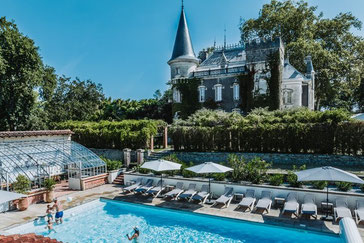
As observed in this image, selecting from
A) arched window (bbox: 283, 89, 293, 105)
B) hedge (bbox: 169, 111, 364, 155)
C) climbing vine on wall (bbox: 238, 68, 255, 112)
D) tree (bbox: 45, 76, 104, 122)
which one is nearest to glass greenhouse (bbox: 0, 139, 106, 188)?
hedge (bbox: 169, 111, 364, 155)

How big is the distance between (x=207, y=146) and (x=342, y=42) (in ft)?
91.9

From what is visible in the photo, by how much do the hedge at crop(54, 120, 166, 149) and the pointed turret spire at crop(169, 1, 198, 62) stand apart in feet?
39.7

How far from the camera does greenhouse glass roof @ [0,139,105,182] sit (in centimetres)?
1452

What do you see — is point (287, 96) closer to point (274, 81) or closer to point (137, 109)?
point (274, 81)

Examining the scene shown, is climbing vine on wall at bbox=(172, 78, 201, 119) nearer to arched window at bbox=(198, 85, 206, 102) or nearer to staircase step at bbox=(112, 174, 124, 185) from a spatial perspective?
arched window at bbox=(198, 85, 206, 102)

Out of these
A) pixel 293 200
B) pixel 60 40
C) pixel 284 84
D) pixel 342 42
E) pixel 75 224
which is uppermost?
pixel 342 42

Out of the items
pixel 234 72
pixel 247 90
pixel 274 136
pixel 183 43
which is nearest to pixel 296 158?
pixel 274 136

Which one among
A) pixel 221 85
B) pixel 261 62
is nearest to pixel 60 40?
pixel 221 85

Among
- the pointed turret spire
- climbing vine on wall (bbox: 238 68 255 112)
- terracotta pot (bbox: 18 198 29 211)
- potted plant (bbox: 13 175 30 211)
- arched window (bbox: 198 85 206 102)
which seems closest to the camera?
terracotta pot (bbox: 18 198 29 211)

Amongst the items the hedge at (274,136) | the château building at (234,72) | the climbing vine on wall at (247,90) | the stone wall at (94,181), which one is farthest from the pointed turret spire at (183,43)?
the stone wall at (94,181)

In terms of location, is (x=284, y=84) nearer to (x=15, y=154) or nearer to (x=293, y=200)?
(x=293, y=200)

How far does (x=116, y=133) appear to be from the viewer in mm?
24703

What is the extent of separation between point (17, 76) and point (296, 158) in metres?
30.6

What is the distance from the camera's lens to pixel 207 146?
75.1 ft
